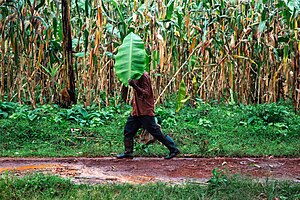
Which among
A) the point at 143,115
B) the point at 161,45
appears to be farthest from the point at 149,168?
the point at 161,45

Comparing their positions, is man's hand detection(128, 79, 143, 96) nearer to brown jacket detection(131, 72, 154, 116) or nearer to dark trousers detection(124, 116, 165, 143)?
brown jacket detection(131, 72, 154, 116)

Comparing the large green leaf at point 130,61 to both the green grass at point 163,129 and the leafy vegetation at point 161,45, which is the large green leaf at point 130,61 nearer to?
the green grass at point 163,129

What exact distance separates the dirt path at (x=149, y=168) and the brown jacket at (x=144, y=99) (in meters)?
0.83

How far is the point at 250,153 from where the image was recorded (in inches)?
304

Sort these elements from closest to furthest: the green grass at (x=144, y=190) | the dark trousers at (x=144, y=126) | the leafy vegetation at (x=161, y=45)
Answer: the green grass at (x=144, y=190)
the dark trousers at (x=144, y=126)
the leafy vegetation at (x=161, y=45)

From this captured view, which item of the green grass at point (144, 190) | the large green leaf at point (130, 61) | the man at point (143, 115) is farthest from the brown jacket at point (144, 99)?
the green grass at point (144, 190)

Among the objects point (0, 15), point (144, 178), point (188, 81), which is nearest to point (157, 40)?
point (188, 81)

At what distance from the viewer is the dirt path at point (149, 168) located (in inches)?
245

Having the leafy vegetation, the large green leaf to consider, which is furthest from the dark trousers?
the leafy vegetation

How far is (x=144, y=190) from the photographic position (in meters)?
5.27

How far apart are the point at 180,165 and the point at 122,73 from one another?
2025 mm

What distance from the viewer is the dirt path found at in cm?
622

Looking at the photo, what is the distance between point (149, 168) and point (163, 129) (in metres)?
2.55

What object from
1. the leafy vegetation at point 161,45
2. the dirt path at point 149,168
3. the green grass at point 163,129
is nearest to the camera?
the dirt path at point 149,168
